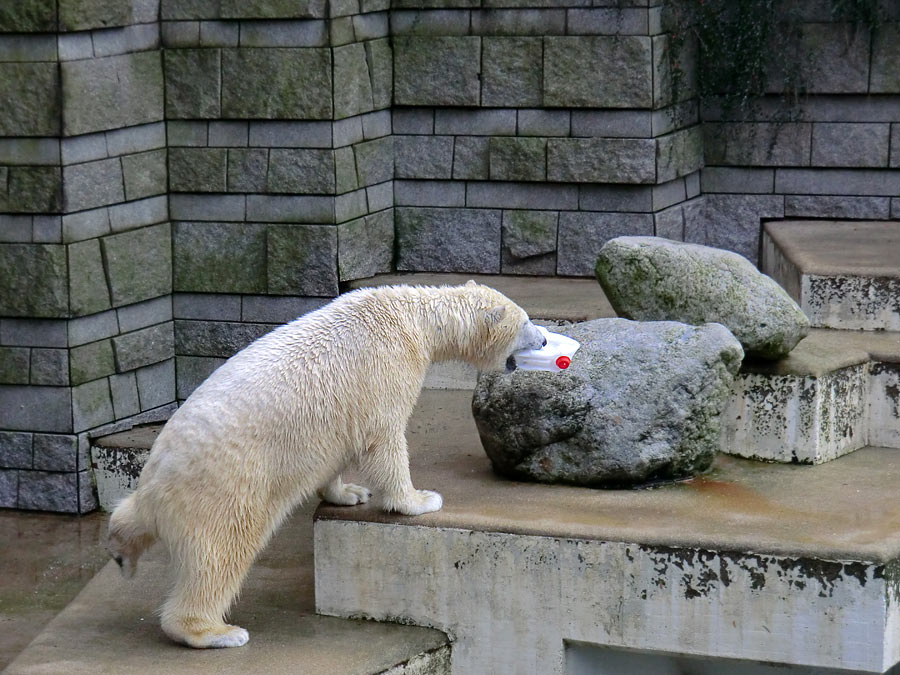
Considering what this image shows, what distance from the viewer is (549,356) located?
422 centimetres

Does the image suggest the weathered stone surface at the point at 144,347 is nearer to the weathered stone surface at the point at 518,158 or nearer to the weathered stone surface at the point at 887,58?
the weathered stone surface at the point at 518,158

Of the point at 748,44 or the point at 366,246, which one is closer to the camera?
the point at 366,246

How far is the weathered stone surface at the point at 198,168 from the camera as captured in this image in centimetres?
627

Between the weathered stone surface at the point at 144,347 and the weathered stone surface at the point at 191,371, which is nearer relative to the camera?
the weathered stone surface at the point at 144,347

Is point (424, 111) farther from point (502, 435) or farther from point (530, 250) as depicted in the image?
point (502, 435)

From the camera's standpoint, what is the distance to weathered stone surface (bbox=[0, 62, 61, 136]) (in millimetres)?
5543

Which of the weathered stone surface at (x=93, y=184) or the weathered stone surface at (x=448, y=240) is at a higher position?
the weathered stone surface at (x=93, y=184)

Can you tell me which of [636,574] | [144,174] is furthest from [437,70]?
[636,574]

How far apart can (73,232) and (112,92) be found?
67 centimetres

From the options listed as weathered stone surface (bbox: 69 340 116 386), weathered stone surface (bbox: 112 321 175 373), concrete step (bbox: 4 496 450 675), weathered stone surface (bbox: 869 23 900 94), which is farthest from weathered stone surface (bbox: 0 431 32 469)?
weathered stone surface (bbox: 869 23 900 94)

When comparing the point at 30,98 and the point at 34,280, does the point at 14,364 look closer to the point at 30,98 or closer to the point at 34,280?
the point at 34,280

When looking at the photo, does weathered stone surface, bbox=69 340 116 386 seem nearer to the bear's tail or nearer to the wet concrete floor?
the wet concrete floor

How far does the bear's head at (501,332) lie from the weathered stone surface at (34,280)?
2.23 meters

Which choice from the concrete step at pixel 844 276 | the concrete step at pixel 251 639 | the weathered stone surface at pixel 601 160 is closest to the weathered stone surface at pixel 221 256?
the weathered stone surface at pixel 601 160
